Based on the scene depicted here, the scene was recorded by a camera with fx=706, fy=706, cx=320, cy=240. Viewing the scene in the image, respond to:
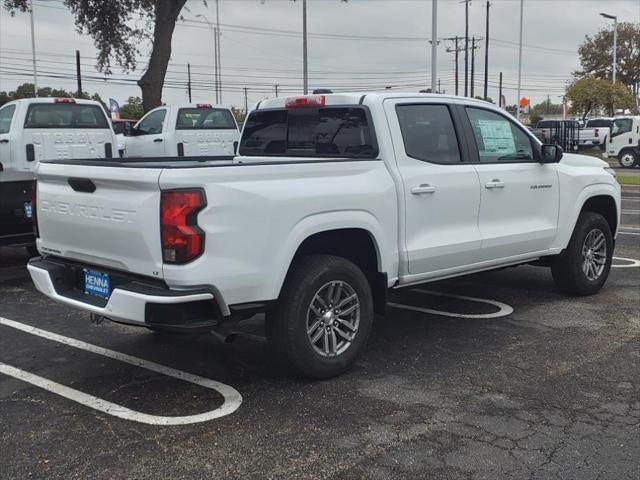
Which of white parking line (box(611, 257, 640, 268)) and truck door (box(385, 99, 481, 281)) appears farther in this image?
white parking line (box(611, 257, 640, 268))

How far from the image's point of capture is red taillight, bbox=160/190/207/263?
383 centimetres

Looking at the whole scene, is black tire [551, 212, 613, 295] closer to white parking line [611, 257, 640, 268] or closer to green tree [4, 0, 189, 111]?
white parking line [611, 257, 640, 268]

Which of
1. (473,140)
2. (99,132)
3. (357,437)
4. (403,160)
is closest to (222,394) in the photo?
(357,437)

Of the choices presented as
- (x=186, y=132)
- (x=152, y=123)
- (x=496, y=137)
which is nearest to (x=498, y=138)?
(x=496, y=137)

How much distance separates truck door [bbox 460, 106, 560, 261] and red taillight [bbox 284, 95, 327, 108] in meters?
1.19

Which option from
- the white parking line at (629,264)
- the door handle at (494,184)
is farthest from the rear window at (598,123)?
the door handle at (494,184)

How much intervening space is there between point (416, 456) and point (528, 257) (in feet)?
10.1

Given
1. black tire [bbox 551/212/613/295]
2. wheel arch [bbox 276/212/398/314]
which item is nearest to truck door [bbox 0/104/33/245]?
wheel arch [bbox 276/212/398/314]

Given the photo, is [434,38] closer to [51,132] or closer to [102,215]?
[51,132]

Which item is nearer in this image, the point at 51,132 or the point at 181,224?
the point at 181,224

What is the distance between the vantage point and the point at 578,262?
674cm

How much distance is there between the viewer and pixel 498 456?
358cm

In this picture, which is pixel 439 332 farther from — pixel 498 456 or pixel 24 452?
pixel 24 452

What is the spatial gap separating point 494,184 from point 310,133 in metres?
1.55
